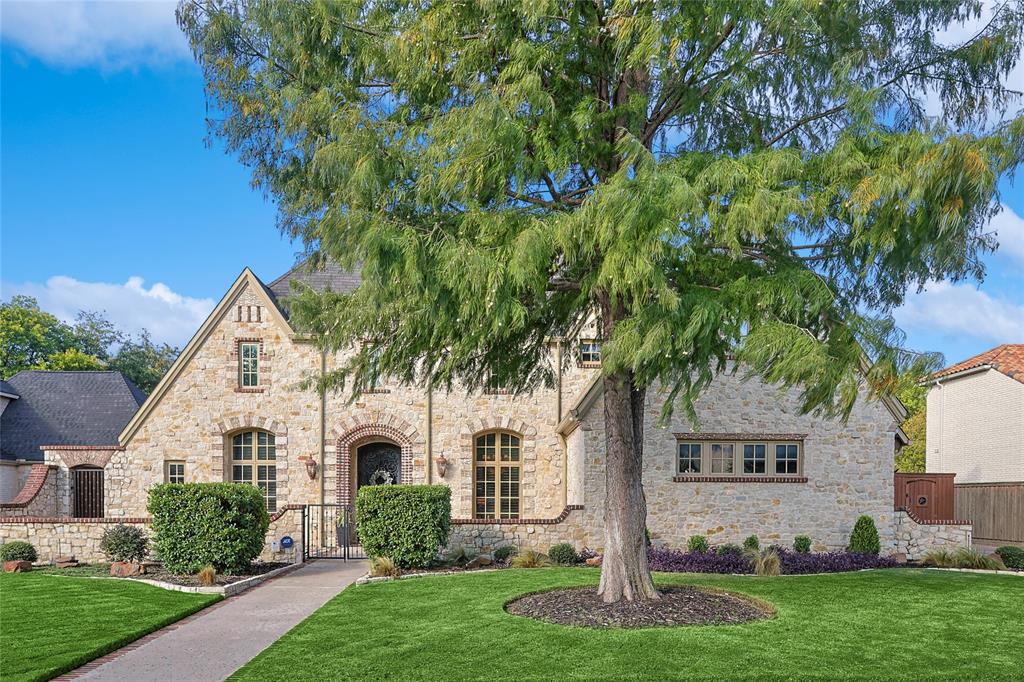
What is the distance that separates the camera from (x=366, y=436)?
711 inches

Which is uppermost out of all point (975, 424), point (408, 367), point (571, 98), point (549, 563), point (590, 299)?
point (571, 98)

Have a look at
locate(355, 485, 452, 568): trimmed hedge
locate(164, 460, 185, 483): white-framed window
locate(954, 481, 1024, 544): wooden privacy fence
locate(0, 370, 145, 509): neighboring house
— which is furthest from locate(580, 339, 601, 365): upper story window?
locate(0, 370, 145, 509): neighboring house

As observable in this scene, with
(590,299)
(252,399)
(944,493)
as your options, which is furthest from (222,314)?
(944,493)

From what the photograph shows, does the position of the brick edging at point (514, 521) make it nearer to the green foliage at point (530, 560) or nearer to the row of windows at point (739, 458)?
the green foliage at point (530, 560)

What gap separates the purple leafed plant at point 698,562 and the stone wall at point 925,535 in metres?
3.41

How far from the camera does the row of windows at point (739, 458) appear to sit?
51.8 ft

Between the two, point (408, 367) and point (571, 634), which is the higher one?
point (408, 367)

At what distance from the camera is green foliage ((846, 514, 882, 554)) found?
49.8 feet

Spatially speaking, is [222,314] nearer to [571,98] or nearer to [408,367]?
[408,367]

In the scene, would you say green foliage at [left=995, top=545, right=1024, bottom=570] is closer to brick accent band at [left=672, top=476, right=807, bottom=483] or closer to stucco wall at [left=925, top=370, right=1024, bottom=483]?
brick accent band at [left=672, top=476, right=807, bottom=483]

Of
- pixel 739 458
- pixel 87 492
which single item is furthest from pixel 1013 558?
pixel 87 492

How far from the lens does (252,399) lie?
59.2ft

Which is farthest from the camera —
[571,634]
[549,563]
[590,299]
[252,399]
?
[252,399]

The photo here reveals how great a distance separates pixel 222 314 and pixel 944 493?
17062 millimetres
